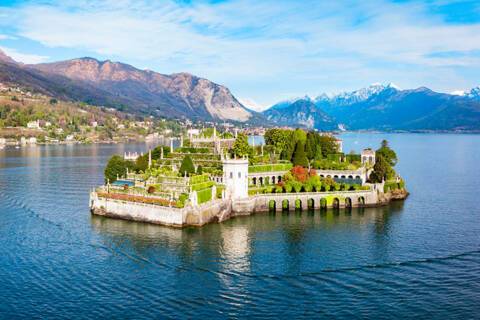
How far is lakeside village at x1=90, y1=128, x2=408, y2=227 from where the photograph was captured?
65.3 meters

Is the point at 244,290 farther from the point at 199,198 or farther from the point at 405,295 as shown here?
the point at 199,198

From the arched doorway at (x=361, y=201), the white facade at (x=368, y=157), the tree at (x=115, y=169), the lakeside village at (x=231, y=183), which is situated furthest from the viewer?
the white facade at (x=368, y=157)

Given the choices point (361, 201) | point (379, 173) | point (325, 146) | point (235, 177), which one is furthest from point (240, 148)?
point (325, 146)

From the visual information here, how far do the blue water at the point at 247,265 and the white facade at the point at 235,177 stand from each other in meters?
5.24

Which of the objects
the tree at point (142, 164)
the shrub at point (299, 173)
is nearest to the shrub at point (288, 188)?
the shrub at point (299, 173)

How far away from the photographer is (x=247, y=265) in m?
48.6

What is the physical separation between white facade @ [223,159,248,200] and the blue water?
524 centimetres

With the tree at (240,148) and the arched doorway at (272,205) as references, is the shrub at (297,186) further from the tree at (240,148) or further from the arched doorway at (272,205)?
the tree at (240,148)

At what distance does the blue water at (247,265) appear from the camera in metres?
38.8

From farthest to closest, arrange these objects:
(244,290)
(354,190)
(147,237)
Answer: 1. (354,190)
2. (147,237)
3. (244,290)

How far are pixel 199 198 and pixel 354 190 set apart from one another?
28.3 m

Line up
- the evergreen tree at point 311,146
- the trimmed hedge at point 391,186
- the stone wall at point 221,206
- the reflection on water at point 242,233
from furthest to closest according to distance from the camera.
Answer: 1. the evergreen tree at point 311,146
2. the trimmed hedge at point 391,186
3. the stone wall at point 221,206
4. the reflection on water at point 242,233

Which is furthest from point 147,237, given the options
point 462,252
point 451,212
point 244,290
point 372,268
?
point 451,212

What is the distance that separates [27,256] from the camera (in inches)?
2016
